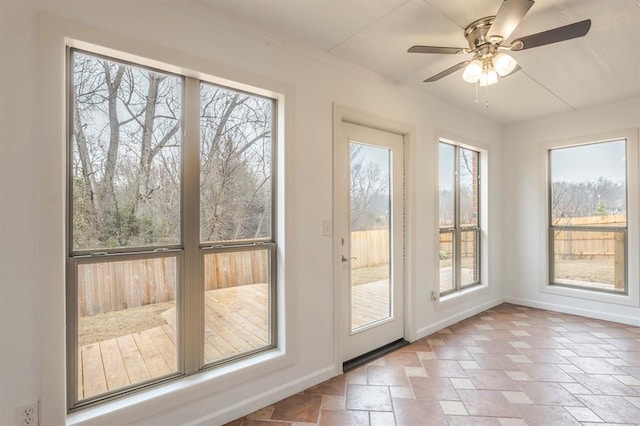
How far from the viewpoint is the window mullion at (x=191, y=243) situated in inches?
76.9

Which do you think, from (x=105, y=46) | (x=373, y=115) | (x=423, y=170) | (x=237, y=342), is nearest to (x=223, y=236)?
(x=237, y=342)

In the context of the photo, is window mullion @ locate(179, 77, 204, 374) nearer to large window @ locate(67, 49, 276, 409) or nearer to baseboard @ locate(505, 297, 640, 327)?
large window @ locate(67, 49, 276, 409)

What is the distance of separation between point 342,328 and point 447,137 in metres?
2.48

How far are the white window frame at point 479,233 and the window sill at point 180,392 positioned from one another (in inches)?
80.8

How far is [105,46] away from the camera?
1635 mm

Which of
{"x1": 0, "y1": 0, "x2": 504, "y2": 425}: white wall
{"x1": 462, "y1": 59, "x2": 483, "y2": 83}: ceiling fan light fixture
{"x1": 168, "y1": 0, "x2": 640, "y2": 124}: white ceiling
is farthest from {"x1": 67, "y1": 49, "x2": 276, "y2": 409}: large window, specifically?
{"x1": 462, "y1": 59, "x2": 483, "y2": 83}: ceiling fan light fixture

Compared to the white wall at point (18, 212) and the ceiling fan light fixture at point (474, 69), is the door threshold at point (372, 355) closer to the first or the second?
the white wall at point (18, 212)

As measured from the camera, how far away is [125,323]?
180 centimetres

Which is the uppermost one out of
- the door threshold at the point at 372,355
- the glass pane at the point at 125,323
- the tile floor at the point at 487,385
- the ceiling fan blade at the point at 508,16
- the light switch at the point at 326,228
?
the ceiling fan blade at the point at 508,16

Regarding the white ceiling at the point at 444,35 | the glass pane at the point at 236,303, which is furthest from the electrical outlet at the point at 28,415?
the white ceiling at the point at 444,35

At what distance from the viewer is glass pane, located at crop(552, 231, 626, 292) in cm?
382

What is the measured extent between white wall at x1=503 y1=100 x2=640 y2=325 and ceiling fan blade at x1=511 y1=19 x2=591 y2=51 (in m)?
2.88

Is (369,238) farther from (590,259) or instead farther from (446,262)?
(590,259)

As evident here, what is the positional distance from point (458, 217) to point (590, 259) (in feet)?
5.92
